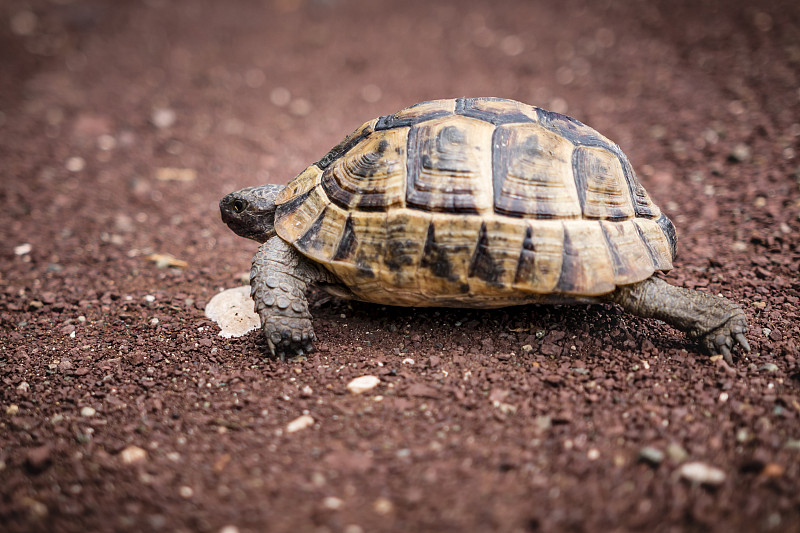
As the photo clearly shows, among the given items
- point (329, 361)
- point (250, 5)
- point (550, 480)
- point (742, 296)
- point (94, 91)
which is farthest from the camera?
point (250, 5)

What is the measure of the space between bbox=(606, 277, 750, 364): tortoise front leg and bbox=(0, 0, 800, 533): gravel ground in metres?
0.12

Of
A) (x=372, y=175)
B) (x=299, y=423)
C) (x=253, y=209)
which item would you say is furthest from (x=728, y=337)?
(x=253, y=209)

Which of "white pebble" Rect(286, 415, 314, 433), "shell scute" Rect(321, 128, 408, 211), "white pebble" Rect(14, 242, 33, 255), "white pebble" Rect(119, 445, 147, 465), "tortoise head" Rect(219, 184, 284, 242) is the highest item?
"shell scute" Rect(321, 128, 408, 211)

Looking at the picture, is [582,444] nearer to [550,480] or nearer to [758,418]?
[550,480]

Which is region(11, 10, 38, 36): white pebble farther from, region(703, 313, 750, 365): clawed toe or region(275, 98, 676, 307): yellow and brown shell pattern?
region(703, 313, 750, 365): clawed toe

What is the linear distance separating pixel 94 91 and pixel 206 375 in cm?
643

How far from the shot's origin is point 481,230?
9.12ft

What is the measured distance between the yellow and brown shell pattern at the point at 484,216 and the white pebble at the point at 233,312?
0.65 metres

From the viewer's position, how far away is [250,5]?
10328 millimetres

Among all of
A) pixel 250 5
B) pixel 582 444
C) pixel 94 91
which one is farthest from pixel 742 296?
pixel 250 5

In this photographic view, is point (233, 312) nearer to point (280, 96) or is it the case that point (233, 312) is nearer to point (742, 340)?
point (742, 340)

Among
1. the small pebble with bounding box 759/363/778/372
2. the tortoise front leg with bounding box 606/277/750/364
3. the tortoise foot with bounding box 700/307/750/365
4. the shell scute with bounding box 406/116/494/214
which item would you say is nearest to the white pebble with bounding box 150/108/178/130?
the shell scute with bounding box 406/116/494/214

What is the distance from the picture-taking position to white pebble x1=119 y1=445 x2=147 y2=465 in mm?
2291

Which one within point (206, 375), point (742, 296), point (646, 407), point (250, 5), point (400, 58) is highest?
point (250, 5)
